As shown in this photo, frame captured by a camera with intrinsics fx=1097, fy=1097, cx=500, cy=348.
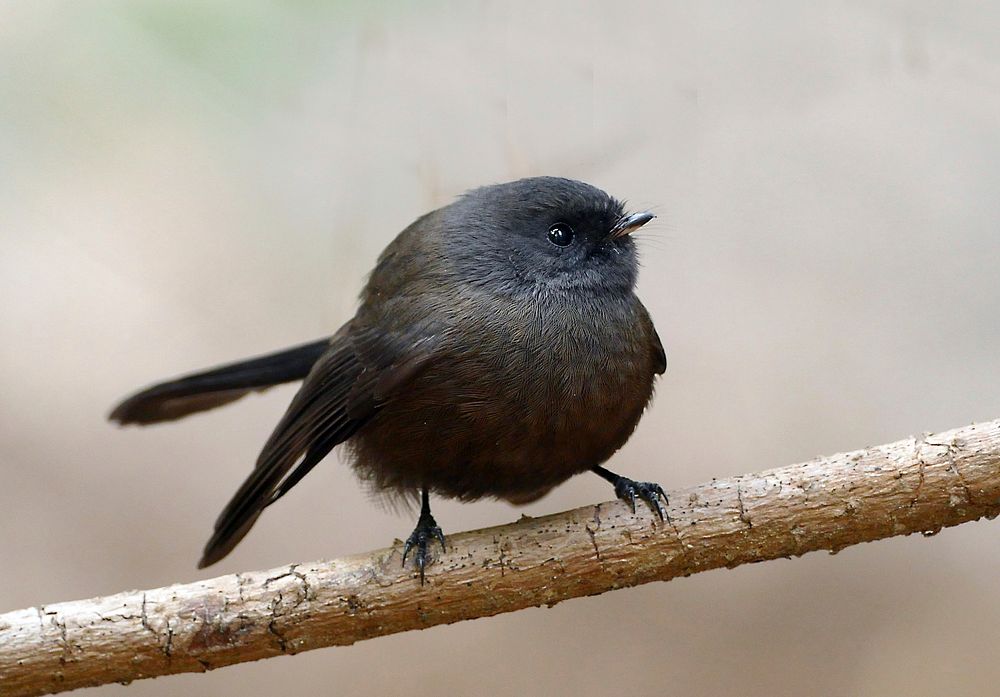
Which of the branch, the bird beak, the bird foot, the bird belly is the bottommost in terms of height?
the branch

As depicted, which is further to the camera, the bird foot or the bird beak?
the bird beak

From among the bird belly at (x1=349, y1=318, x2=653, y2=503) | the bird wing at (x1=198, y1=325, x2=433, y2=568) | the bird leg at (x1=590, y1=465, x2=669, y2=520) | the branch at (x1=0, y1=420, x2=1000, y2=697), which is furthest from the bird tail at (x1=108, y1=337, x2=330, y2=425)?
the bird leg at (x1=590, y1=465, x2=669, y2=520)

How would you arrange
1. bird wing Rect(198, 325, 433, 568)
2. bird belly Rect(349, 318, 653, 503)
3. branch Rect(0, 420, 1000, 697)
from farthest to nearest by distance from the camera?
bird wing Rect(198, 325, 433, 568) < bird belly Rect(349, 318, 653, 503) < branch Rect(0, 420, 1000, 697)

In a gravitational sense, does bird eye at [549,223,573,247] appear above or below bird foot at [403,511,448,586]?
above

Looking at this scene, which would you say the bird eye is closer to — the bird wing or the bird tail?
the bird wing

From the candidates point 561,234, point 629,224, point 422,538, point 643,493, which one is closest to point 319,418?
point 422,538

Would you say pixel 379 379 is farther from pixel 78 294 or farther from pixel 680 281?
pixel 78 294

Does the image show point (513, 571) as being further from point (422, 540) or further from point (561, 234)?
→ point (561, 234)
